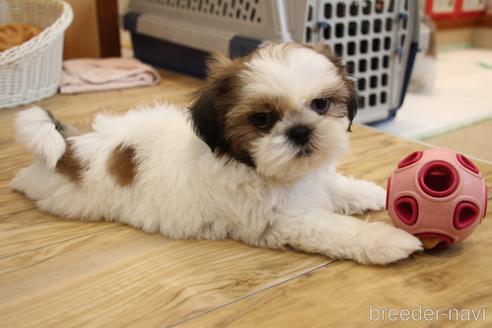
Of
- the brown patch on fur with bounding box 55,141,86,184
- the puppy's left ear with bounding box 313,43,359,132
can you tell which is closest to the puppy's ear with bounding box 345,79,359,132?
the puppy's left ear with bounding box 313,43,359,132

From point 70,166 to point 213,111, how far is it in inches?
22.7

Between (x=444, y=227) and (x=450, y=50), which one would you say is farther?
(x=450, y=50)

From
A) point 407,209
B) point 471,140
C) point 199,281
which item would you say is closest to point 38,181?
point 199,281

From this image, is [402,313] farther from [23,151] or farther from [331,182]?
[23,151]

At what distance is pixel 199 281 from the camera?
139cm

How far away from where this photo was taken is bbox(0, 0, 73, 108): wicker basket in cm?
281

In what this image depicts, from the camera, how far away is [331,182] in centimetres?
172

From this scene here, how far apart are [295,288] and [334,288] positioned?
0.31ft

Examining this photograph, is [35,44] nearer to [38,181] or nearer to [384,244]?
[38,181]

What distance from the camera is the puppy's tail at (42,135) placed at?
5.48 feet

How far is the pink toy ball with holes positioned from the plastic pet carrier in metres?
1.07

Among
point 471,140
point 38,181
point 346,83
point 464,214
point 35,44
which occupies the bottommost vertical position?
point 471,140

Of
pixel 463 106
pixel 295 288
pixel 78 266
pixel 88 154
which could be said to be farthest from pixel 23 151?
pixel 463 106

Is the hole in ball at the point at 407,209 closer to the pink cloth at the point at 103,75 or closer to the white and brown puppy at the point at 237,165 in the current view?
the white and brown puppy at the point at 237,165
